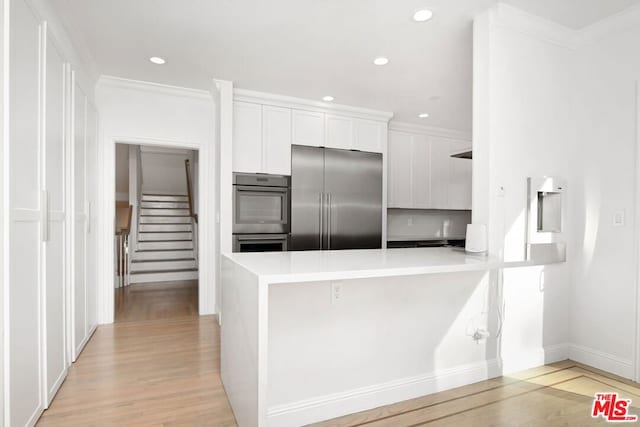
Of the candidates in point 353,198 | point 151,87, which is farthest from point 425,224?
point 151,87

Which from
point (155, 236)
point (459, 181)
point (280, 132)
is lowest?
point (155, 236)

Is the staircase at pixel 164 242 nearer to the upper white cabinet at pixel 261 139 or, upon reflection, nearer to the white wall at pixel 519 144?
the upper white cabinet at pixel 261 139

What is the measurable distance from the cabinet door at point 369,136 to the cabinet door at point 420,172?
2.77ft

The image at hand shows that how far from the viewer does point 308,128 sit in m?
4.25

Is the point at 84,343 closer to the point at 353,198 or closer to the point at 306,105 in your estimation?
the point at 353,198

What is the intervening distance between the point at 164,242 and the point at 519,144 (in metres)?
6.03

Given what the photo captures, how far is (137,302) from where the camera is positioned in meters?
4.45

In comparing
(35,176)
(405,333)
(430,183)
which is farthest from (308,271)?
(430,183)

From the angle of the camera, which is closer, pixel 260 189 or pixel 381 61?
pixel 381 61

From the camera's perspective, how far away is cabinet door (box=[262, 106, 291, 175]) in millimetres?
3994

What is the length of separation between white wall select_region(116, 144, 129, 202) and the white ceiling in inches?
117

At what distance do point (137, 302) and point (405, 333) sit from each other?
3.74 meters

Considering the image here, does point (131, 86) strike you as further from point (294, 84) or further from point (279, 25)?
point (279, 25)

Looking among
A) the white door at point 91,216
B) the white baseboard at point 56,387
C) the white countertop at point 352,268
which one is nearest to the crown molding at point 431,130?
the white countertop at point 352,268
